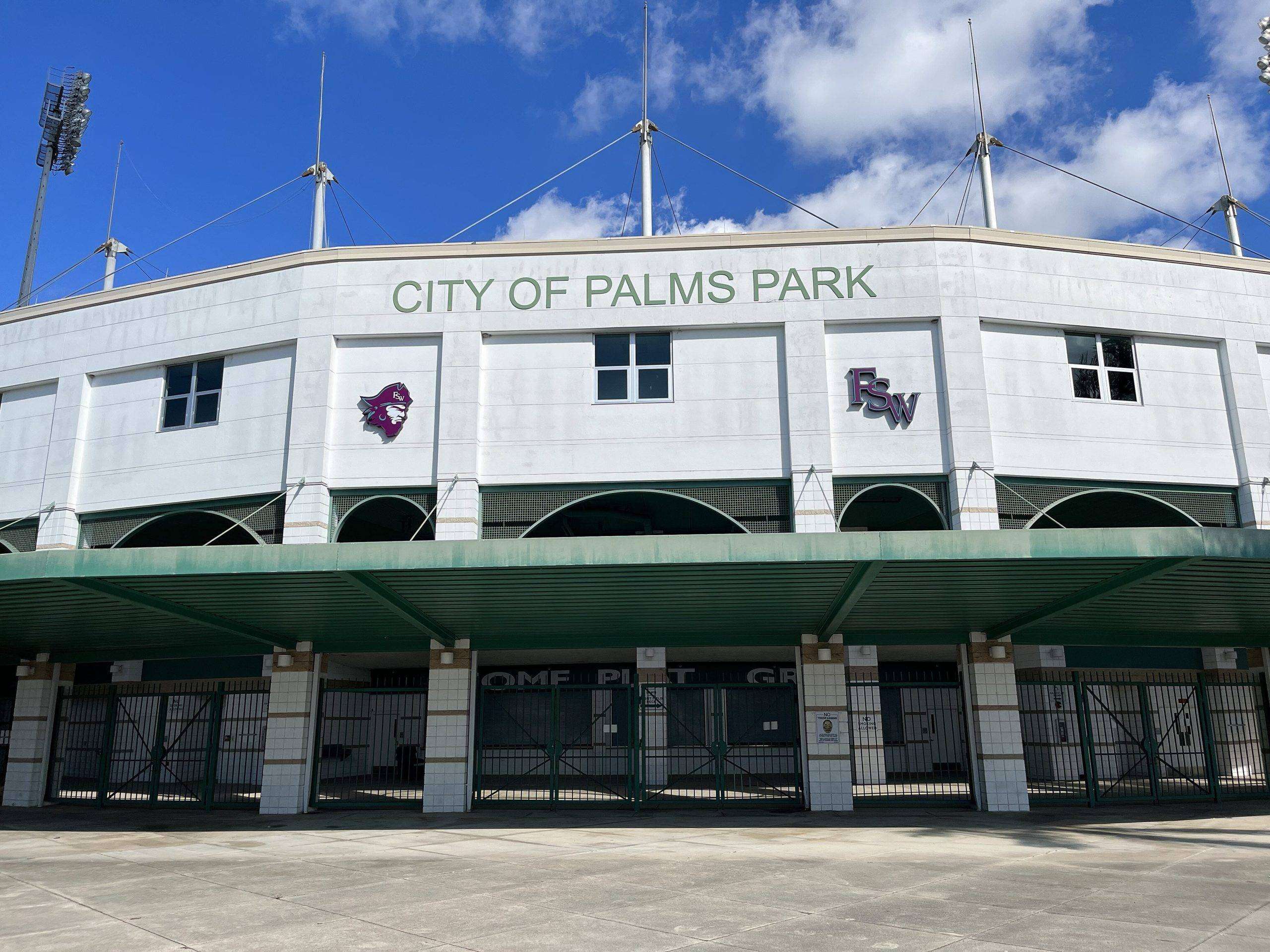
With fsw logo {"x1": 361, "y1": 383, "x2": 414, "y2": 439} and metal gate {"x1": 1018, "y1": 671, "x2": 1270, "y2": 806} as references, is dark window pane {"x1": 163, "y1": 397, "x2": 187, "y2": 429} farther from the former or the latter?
metal gate {"x1": 1018, "y1": 671, "x2": 1270, "y2": 806}

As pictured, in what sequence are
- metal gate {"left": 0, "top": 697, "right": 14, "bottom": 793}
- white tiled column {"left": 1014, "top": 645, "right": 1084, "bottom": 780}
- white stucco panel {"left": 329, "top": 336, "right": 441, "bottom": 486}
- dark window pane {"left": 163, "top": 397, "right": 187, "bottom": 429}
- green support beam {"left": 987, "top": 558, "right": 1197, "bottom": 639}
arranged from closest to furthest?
1. green support beam {"left": 987, "top": 558, "right": 1197, "bottom": 639}
2. white stucco panel {"left": 329, "top": 336, "right": 441, "bottom": 486}
3. dark window pane {"left": 163, "top": 397, "right": 187, "bottom": 429}
4. white tiled column {"left": 1014, "top": 645, "right": 1084, "bottom": 780}
5. metal gate {"left": 0, "top": 697, "right": 14, "bottom": 793}

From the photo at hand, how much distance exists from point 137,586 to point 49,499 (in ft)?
27.7

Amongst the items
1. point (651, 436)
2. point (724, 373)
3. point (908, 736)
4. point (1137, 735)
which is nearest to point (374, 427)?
point (651, 436)

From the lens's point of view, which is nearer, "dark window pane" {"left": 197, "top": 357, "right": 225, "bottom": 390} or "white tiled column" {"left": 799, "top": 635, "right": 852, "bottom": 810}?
"white tiled column" {"left": 799, "top": 635, "right": 852, "bottom": 810}

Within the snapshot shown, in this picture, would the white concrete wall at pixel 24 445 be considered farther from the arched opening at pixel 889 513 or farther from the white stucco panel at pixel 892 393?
the arched opening at pixel 889 513

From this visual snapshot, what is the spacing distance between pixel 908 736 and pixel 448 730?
601 inches

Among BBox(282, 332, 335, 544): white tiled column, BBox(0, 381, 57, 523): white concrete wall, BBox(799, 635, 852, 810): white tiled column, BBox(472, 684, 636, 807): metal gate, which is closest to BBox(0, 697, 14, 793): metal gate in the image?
BBox(0, 381, 57, 523): white concrete wall

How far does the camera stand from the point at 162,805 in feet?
68.5

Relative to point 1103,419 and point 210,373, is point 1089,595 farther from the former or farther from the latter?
point 210,373

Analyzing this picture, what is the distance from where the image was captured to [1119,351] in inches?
775

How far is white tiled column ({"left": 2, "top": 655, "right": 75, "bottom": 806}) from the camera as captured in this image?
21.6 m

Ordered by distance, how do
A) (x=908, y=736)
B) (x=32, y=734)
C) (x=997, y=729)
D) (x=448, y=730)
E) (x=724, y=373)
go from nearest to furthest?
1. (x=997, y=729)
2. (x=448, y=730)
3. (x=724, y=373)
4. (x=32, y=734)
5. (x=908, y=736)

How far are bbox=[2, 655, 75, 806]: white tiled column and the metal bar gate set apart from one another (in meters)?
9.93

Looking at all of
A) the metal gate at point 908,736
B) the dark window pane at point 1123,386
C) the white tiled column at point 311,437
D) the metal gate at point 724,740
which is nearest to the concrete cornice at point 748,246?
the white tiled column at point 311,437
